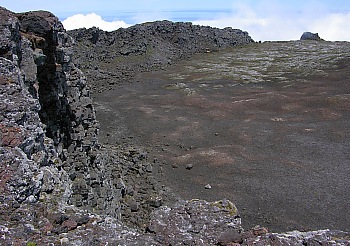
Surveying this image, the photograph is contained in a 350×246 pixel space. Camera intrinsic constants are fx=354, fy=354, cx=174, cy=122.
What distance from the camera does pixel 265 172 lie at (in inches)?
1164

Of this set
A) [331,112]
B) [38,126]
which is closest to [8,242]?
[38,126]

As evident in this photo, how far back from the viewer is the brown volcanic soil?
2505 cm

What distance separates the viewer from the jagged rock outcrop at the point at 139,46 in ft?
253

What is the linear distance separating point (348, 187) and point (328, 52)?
3229 inches

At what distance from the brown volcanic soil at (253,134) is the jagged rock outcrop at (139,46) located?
7966 mm

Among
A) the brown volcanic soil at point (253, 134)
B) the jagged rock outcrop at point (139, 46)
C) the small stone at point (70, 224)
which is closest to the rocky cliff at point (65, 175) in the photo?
the small stone at point (70, 224)

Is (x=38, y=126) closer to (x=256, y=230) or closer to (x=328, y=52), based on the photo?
(x=256, y=230)

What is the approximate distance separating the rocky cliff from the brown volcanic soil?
5238 millimetres

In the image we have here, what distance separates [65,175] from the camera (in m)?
12.3

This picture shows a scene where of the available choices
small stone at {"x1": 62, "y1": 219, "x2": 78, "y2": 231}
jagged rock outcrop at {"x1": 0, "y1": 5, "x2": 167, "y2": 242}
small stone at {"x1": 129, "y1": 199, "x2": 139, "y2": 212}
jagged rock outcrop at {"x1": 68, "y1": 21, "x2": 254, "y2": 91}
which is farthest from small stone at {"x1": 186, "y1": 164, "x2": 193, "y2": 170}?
jagged rock outcrop at {"x1": 68, "y1": 21, "x2": 254, "y2": 91}

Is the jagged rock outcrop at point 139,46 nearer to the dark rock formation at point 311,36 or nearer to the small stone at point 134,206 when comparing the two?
the dark rock formation at point 311,36

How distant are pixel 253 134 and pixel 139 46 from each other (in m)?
60.2

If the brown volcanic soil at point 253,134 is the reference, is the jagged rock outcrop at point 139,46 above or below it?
above

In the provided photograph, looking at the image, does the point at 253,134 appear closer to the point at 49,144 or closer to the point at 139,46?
the point at 49,144
